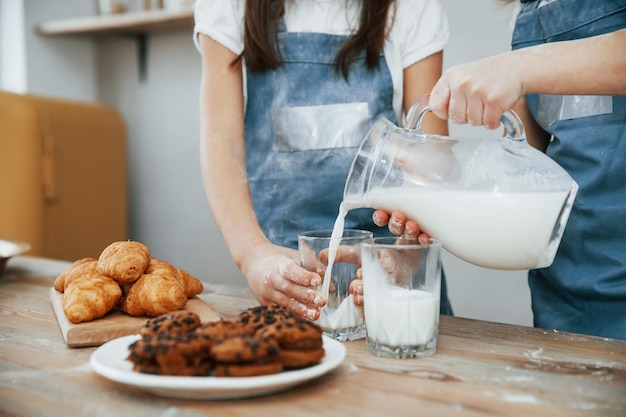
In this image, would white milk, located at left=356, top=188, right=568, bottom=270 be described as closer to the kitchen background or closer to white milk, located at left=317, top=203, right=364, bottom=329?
white milk, located at left=317, top=203, right=364, bottom=329

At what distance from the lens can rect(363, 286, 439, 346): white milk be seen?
0.84m

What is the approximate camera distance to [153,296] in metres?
1.02

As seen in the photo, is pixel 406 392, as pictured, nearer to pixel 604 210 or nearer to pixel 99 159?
pixel 604 210

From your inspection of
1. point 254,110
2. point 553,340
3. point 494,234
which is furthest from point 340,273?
point 254,110

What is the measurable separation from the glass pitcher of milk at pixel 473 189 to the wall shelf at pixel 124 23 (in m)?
1.80

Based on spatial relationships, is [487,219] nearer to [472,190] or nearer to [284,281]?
[472,190]

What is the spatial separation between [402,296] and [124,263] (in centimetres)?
47

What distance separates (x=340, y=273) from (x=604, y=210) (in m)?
0.53

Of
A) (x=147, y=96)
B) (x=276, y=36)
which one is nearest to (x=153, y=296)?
(x=276, y=36)

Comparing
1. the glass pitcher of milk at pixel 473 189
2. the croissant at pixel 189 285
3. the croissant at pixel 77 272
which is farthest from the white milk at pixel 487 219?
the croissant at pixel 77 272

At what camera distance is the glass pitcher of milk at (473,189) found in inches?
35.1

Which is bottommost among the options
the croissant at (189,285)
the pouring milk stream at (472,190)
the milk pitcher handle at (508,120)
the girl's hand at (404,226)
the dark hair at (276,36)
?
the croissant at (189,285)

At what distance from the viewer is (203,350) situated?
72 centimetres

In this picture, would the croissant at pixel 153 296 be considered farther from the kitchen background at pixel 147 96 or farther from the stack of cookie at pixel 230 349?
the kitchen background at pixel 147 96
